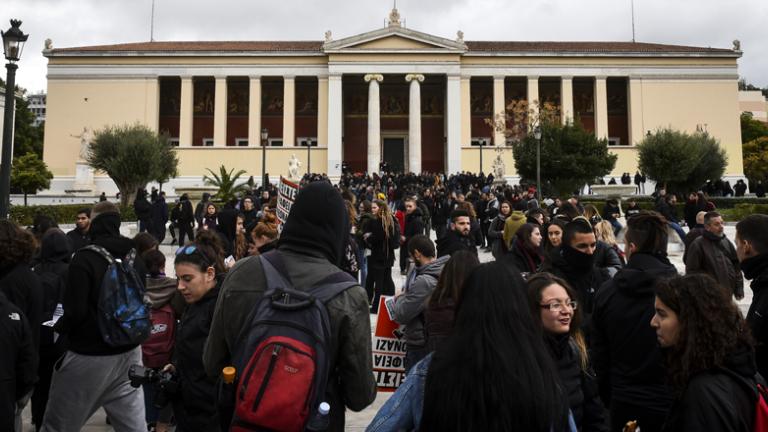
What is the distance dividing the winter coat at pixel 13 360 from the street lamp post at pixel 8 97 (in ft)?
24.5

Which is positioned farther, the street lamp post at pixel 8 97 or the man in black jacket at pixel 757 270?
the street lamp post at pixel 8 97

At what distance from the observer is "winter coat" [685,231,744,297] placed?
15.4 ft

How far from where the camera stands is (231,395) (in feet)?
6.41

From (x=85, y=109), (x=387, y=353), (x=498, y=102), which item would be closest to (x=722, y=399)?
(x=387, y=353)

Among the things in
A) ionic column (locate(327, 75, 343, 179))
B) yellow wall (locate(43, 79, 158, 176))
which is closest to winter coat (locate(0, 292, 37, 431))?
ionic column (locate(327, 75, 343, 179))

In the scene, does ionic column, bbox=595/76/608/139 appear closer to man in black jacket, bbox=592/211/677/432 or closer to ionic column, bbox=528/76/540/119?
ionic column, bbox=528/76/540/119

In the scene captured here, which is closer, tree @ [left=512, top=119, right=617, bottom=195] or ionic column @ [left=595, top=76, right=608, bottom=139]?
tree @ [left=512, top=119, right=617, bottom=195]

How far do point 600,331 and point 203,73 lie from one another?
4302 centimetres

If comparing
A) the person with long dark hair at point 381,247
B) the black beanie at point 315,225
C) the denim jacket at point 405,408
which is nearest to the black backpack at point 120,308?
the black beanie at point 315,225

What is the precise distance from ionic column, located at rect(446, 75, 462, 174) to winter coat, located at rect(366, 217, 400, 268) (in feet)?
110

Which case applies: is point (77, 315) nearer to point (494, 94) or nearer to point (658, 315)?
point (658, 315)

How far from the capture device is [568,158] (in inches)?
1117

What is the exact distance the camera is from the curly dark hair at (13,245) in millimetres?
3219

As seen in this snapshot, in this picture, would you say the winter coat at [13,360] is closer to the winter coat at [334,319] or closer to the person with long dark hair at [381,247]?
the winter coat at [334,319]
